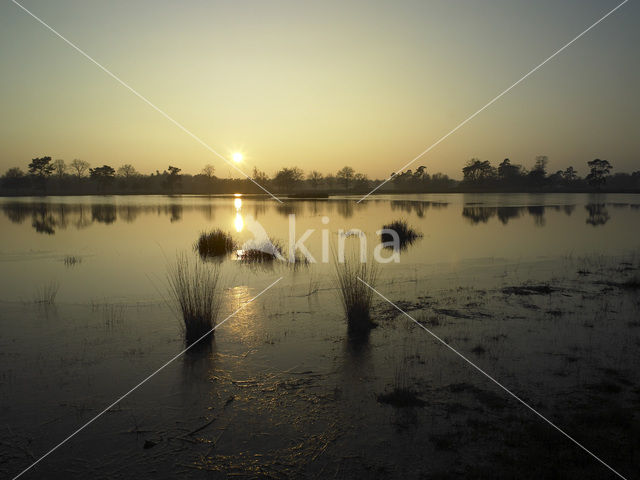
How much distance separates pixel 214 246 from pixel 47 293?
25.6 ft

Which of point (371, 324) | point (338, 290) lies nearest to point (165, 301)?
point (338, 290)

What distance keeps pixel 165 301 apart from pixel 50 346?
10.2 feet

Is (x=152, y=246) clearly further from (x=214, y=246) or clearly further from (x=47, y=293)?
(x=47, y=293)

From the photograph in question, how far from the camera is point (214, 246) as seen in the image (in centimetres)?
1800

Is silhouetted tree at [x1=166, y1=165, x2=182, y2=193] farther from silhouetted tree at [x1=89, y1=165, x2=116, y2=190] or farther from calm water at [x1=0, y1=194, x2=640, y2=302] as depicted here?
calm water at [x1=0, y1=194, x2=640, y2=302]

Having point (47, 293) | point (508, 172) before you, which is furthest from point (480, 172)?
point (47, 293)

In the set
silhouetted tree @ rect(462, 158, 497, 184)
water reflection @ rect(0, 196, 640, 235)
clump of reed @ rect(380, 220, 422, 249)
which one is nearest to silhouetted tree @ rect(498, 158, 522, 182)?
silhouetted tree @ rect(462, 158, 497, 184)

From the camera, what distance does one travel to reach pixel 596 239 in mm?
22234

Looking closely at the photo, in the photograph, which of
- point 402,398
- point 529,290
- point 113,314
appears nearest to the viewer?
point 402,398

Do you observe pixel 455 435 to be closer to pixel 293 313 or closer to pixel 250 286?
pixel 293 313

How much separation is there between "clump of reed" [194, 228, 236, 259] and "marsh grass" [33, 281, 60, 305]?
6.06 m

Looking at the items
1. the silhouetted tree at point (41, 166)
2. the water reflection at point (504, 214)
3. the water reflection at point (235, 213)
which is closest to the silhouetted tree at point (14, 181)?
the silhouetted tree at point (41, 166)

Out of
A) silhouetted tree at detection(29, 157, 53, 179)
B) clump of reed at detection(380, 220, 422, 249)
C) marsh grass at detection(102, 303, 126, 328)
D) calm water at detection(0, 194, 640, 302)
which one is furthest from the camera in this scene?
silhouetted tree at detection(29, 157, 53, 179)

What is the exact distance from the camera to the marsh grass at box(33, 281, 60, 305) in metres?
9.86
